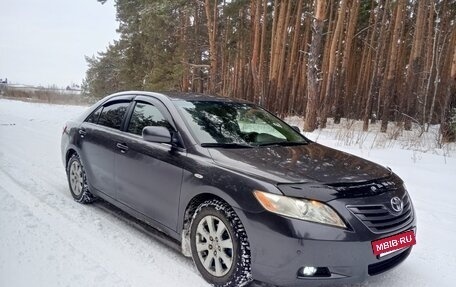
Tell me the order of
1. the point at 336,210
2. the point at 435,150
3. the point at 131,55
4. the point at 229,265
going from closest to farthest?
the point at 336,210
the point at 229,265
the point at 435,150
the point at 131,55

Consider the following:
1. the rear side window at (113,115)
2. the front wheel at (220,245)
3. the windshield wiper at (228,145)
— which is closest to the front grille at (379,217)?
the front wheel at (220,245)

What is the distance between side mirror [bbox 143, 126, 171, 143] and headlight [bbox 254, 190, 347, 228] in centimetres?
121

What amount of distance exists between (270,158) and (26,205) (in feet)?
9.87

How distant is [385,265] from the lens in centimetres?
271

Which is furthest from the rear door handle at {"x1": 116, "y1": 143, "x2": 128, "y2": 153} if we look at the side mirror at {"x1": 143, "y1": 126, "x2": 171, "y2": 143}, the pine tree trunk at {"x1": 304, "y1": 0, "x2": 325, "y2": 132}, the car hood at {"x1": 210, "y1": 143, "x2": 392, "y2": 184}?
the pine tree trunk at {"x1": 304, "y1": 0, "x2": 325, "y2": 132}

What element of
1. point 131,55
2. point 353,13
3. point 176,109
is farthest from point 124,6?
point 176,109

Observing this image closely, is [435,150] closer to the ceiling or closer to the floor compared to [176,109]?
closer to the floor

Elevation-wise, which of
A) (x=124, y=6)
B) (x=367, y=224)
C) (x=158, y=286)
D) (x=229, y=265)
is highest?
(x=124, y=6)

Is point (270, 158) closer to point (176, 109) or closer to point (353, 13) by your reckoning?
point (176, 109)

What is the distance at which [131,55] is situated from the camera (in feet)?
Answer: 95.5

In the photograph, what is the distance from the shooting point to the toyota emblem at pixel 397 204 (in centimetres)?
274

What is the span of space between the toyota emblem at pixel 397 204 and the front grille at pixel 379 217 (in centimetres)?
4

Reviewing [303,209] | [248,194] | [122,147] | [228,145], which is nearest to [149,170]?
[122,147]

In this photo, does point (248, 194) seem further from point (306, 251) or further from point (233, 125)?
point (233, 125)
